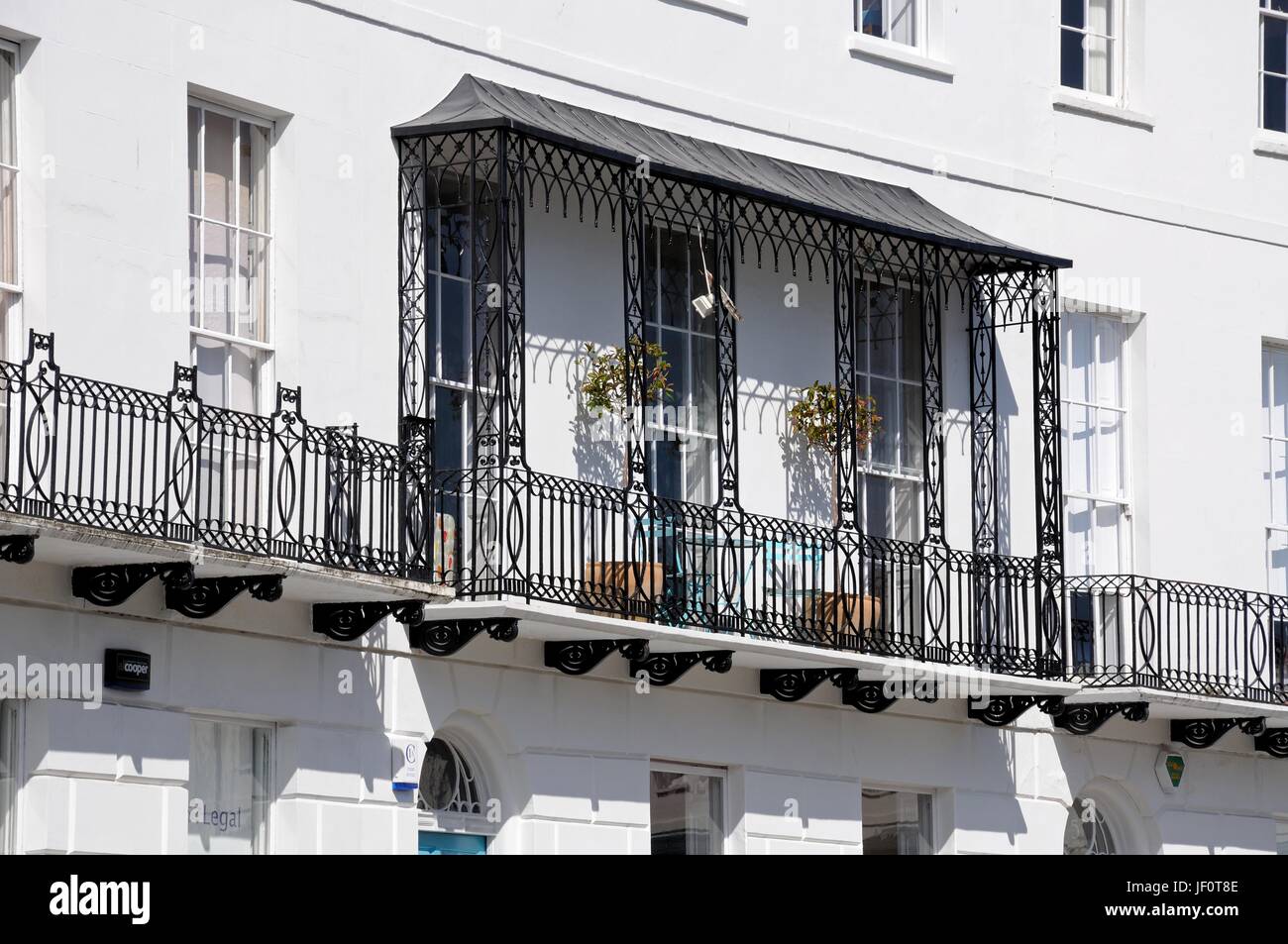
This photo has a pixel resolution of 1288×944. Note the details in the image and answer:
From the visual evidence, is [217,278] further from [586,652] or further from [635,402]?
[586,652]

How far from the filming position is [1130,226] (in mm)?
22875

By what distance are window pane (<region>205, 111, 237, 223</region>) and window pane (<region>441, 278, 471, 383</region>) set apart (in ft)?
5.95

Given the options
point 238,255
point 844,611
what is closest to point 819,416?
point 844,611

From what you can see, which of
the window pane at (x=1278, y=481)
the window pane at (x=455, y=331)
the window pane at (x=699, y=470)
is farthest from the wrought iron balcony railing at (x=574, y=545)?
the window pane at (x=1278, y=481)

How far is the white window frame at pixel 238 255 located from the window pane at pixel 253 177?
3 cm

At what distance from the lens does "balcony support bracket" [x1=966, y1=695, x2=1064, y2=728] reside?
818 inches

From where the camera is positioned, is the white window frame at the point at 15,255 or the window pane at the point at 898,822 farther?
the window pane at the point at 898,822

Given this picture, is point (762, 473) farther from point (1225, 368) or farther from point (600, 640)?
point (1225, 368)

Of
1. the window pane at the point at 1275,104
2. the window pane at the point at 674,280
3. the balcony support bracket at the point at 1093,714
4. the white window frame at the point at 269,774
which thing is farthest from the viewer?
the window pane at the point at 1275,104

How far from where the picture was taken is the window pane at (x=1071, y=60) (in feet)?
75.2

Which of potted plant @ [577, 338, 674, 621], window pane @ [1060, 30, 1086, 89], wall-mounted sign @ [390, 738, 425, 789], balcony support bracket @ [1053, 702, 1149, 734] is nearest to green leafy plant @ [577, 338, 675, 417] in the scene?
potted plant @ [577, 338, 674, 621]

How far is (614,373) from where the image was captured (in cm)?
1866

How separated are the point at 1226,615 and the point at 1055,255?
3163mm

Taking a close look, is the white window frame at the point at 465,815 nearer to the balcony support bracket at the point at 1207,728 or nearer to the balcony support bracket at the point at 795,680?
the balcony support bracket at the point at 795,680
